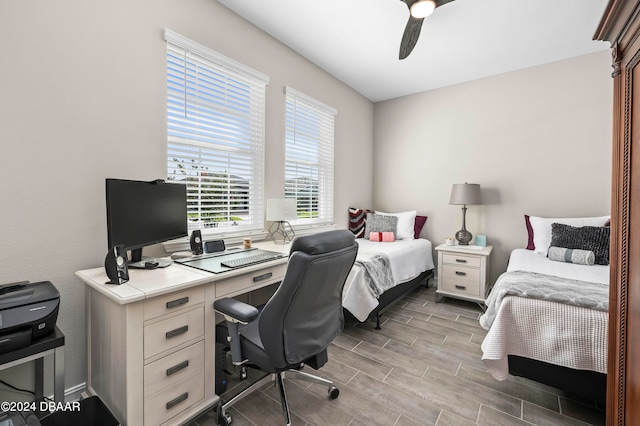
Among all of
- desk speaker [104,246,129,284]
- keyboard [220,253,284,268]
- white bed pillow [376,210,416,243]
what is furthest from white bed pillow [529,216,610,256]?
desk speaker [104,246,129,284]

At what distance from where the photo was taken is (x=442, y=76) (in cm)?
373

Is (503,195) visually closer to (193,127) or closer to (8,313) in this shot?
(193,127)

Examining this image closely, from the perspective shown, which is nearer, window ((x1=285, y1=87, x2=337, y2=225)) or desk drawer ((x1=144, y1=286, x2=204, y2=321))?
desk drawer ((x1=144, y1=286, x2=204, y2=321))

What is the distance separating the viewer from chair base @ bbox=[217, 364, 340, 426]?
156 cm

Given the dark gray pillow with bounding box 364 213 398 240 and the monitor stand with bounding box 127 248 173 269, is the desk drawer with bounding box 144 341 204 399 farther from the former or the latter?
the dark gray pillow with bounding box 364 213 398 240

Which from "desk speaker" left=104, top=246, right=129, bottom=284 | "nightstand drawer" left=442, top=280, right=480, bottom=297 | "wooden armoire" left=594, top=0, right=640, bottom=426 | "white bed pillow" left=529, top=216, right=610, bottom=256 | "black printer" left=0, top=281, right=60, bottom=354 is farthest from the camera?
"nightstand drawer" left=442, top=280, right=480, bottom=297

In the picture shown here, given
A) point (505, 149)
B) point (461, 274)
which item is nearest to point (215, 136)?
point (461, 274)

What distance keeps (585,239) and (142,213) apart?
374 centimetres

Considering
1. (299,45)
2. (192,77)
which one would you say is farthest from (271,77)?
(192,77)

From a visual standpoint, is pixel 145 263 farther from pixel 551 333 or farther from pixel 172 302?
pixel 551 333

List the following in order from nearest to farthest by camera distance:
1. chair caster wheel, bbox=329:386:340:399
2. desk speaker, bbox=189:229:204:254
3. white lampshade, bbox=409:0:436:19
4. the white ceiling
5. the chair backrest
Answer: the chair backrest, chair caster wheel, bbox=329:386:340:399, white lampshade, bbox=409:0:436:19, desk speaker, bbox=189:229:204:254, the white ceiling

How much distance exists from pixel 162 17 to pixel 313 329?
233cm

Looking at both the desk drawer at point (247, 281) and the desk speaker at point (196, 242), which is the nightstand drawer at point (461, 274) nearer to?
the desk drawer at point (247, 281)

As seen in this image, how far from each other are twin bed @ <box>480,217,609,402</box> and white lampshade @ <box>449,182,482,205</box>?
1.56 m
